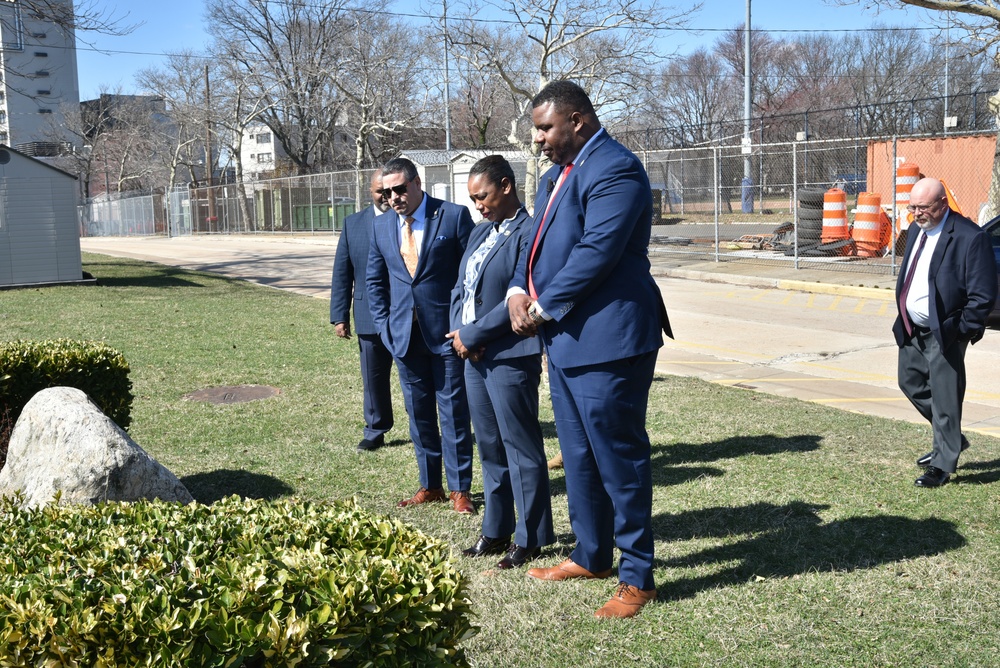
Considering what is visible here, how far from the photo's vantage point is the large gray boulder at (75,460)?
15.6 feet

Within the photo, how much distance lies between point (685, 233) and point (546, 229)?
95.4 feet

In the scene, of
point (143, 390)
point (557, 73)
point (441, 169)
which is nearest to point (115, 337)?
point (143, 390)

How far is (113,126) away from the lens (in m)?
79.8

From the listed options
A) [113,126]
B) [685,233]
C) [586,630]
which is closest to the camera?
[586,630]

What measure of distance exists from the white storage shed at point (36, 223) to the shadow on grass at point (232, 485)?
1532cm

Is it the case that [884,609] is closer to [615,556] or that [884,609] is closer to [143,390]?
[615,556]

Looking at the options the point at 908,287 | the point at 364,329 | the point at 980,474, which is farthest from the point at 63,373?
the point at 980,474

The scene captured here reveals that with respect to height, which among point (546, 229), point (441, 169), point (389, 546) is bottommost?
point (389, 546)

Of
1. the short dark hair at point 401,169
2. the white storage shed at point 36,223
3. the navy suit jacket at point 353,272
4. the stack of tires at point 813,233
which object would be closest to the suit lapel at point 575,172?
the short dark hair at point 401,169

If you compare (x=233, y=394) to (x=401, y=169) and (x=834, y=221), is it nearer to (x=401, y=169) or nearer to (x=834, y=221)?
(x=401, y=169)

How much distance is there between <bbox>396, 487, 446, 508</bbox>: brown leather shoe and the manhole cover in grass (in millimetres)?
3442

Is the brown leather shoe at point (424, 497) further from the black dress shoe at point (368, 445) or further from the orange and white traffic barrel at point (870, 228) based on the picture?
the orange and white traffic barrel at point (870, 228)

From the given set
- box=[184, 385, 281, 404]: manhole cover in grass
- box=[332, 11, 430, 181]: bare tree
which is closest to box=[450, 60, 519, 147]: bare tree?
box=[332, 11, 430, 181]: bare tree

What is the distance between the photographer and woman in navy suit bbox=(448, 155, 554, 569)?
14.8 ft
